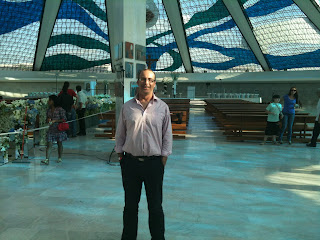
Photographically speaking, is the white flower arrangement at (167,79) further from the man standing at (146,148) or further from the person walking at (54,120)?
the man standing at (146,148)

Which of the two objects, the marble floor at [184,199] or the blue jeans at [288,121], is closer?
the marble floor at [184,199]

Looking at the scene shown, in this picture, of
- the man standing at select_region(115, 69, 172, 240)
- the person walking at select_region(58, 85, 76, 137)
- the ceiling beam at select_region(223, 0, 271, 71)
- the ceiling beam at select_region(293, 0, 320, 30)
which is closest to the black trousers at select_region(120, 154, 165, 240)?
the man standing at select_region(115, 69, 172, 240)

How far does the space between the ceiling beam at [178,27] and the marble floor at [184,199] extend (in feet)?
89.1

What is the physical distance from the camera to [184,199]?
486 cm

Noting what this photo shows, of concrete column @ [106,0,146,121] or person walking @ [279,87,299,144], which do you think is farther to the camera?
person walking @ [279,87,299,144]

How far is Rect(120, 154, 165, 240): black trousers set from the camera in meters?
3.09

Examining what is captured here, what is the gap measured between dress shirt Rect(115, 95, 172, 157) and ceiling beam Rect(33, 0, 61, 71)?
106 ft

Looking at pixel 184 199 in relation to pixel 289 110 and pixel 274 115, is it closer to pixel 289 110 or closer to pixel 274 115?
pixel 274 115

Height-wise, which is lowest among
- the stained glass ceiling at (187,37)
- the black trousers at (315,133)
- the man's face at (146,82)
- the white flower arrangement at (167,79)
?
the black trousers at (315,133)

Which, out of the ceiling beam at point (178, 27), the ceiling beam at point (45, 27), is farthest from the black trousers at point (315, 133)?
the ceiling beam at point (45, 27)

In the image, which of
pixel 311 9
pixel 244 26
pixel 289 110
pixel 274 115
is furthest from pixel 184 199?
pixel 244 26

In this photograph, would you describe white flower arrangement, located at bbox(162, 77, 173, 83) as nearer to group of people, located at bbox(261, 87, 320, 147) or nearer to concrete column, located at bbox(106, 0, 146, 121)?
group of people, located at bbox(261, 87, 320, 147)

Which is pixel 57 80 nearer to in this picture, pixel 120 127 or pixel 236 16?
pixel 236 16

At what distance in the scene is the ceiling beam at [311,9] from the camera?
92.3 feet
